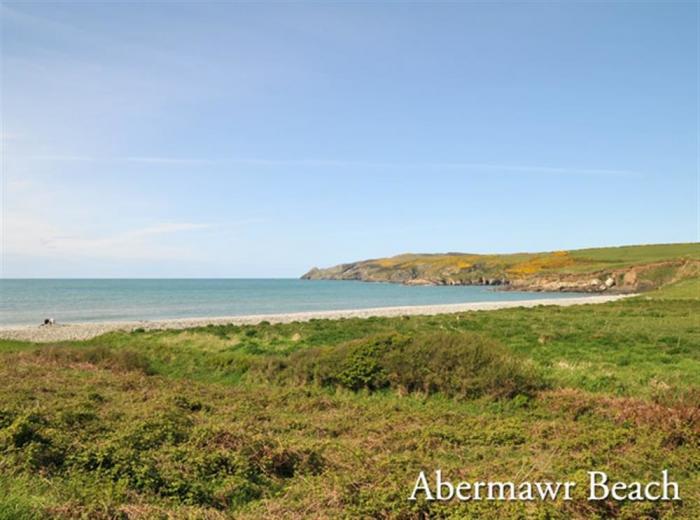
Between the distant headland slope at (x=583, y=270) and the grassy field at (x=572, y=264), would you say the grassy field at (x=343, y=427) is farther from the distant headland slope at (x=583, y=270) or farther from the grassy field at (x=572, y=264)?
the grassy field at (x=572, y=264)

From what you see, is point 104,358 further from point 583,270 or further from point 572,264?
point 572,264

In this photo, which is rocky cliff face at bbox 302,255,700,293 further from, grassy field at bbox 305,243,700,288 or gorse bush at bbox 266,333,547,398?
gorse bush at bbox 266,333,547,398

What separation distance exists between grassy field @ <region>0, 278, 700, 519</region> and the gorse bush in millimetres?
52

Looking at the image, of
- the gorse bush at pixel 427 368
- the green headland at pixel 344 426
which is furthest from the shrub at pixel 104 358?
the gorse bush at pixel 427 368

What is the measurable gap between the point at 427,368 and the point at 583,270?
122 meters

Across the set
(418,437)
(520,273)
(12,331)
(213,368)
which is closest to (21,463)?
(418,437)

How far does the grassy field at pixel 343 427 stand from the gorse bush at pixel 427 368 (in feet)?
0.17

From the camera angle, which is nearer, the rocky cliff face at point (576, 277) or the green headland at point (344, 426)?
the green headland at point (344, 426)

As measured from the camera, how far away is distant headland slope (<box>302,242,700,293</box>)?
101m

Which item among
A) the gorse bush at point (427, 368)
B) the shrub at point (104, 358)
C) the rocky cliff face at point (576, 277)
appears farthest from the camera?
the rocky cliff face at point (576, 277)

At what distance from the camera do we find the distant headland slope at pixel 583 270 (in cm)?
10069

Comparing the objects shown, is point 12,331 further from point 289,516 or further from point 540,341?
point 289,516

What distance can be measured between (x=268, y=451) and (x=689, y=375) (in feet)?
47.7

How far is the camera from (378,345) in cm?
1791
